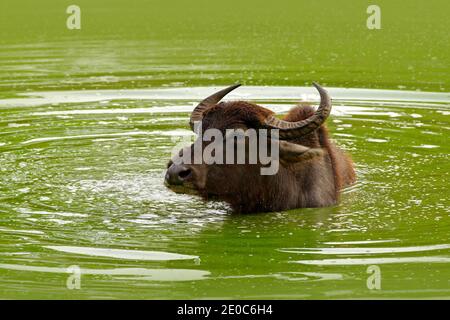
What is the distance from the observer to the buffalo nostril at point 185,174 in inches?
415

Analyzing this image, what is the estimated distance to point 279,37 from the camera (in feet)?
80.6

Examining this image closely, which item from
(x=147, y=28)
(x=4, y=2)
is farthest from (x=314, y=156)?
(x=4, y=2)

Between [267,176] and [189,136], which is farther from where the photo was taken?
[189,136]

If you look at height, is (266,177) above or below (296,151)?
below

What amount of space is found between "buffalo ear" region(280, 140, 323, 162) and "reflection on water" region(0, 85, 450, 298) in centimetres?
58

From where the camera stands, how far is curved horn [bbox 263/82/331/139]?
11.1 m

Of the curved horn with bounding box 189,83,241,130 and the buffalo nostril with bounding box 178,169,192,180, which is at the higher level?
the curved horn with bounding box 189,83,241,130

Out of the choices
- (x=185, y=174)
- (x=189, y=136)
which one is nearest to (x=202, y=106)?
(x=185, y=174)

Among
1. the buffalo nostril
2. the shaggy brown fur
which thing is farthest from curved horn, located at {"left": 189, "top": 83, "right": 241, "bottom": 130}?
the buffalo nostril

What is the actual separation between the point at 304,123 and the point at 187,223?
4.79 ft

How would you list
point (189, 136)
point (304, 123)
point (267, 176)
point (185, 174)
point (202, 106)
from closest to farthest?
point (185, 174), point (304, 123), point (267, 176), point (202, 106), point (189, 136)

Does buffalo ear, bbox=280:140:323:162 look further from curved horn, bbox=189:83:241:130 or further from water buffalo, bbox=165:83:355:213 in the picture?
curved horn, bbox=189:83:241:130

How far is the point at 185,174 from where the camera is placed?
34.8 feet

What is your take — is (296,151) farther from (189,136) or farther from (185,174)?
(189,136)
